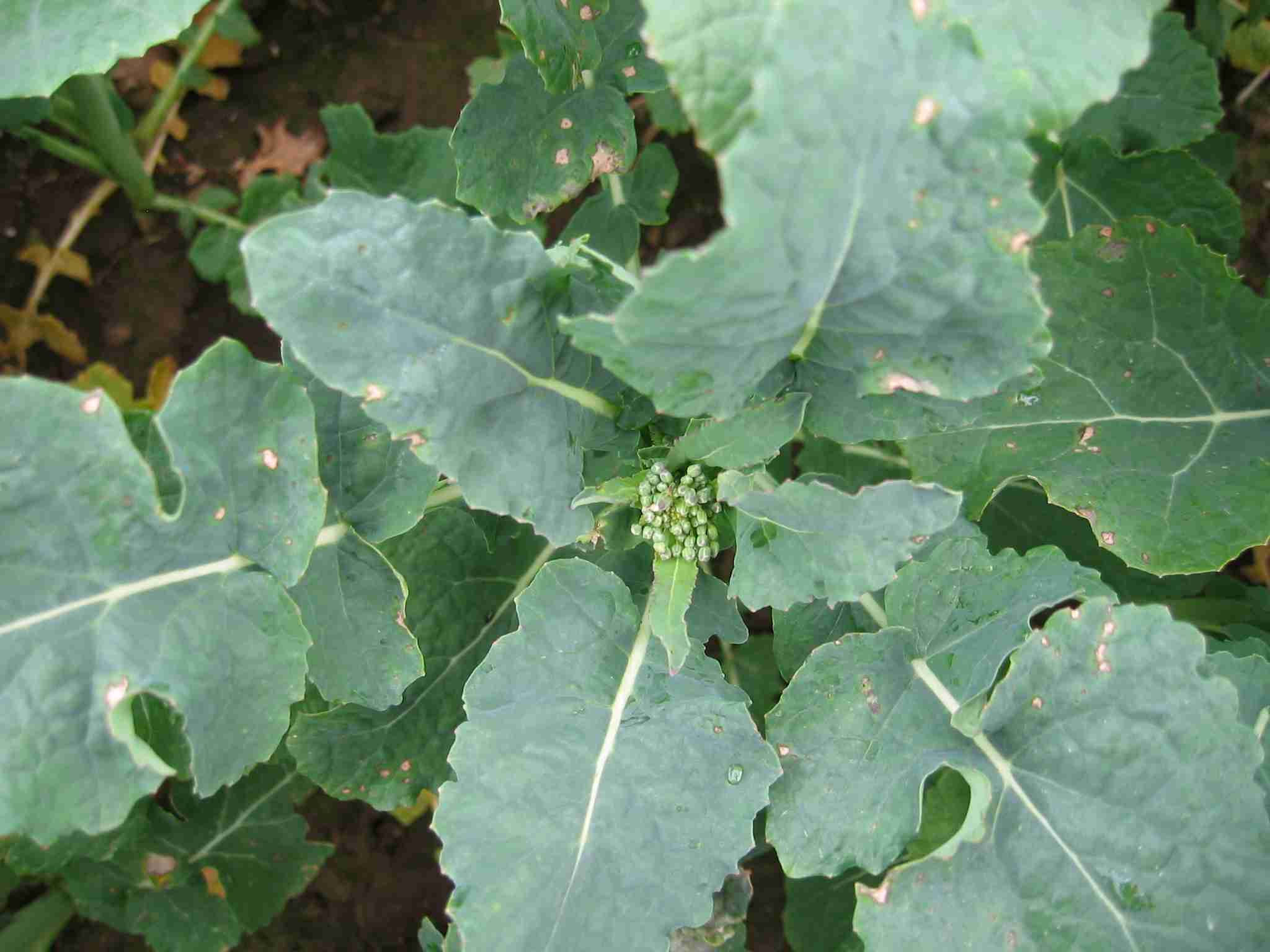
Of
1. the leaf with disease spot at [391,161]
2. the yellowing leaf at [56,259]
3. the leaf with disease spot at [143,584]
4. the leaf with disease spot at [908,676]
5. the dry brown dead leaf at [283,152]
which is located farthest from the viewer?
the dry brown dead leaf at [283,152]

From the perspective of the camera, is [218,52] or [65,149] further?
[218,52]

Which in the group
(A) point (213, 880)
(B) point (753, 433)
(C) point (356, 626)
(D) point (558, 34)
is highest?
(D) point (558, 34)

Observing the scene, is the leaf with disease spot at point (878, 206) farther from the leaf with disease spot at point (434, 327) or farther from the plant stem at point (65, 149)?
the plant stem at point (65, 149)

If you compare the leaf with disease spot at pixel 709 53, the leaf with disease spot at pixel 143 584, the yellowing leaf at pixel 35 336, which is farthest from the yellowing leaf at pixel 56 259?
the leaf with disease spot at pixel 709 53

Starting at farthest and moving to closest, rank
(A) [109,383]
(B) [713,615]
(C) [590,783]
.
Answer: (A) [109,383]
(B) [713,615]
(C) [590,783]

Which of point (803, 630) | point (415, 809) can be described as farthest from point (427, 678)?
point (415, 809)

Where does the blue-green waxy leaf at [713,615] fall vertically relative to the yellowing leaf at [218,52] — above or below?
below

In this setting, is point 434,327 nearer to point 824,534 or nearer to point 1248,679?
point 824,534
